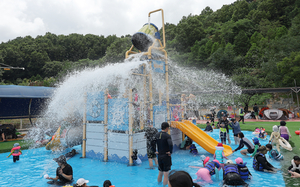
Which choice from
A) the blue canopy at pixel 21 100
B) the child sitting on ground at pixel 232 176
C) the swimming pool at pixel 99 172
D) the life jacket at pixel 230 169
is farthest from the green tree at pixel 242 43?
the child sitting on ground at pixel 232 176

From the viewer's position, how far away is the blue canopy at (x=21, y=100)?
1647 centimetres

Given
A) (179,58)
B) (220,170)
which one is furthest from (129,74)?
(179,58)

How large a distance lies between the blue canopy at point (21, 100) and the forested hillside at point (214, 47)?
30935 millimetres

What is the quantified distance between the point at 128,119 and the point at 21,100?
14902 mm

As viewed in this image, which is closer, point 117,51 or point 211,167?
point 211,167

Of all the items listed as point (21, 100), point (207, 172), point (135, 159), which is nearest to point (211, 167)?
point (207, 172)

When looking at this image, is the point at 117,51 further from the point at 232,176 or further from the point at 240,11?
the point at 232,176

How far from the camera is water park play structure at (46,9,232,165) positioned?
30.8ft

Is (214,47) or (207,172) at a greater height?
(214,47)

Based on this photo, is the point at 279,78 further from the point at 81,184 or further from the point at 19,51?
the point at 19,51

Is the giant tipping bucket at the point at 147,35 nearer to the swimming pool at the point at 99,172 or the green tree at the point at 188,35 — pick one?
the swimming pool at the point at 99,172

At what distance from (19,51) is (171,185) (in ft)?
255

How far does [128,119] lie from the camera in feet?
30.3

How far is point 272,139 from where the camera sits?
34.3ft
